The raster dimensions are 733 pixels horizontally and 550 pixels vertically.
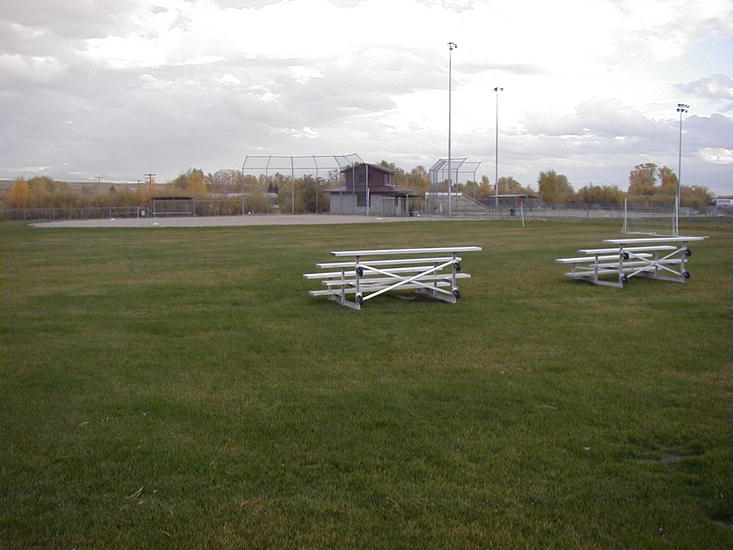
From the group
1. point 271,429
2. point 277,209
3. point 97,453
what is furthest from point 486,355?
point 277,209

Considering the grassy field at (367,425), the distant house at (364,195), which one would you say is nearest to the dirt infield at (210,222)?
the distant house at (364,195)

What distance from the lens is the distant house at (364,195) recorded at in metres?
67.8

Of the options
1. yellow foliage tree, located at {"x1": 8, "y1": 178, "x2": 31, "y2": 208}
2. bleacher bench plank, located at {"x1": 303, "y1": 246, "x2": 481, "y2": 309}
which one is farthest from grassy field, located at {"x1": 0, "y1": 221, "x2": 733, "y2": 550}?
yellow foliage tree, located at {"x1": 8, "y1": 178, "x2": 31, "y2": 208}

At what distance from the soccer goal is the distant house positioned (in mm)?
26767

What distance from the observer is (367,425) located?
585cm

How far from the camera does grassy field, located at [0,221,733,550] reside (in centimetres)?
416

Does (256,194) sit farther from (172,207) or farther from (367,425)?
(367,425)

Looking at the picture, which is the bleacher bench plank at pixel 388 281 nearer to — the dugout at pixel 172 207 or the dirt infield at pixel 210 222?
the dirt infield at pixel 210 222

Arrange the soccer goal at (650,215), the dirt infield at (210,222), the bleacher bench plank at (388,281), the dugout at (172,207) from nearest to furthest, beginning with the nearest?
the bleacher bench plank at (388,281) < the soccer goal at (650,215) < the dirt infield at (210,222) < the dugout at (172,207)

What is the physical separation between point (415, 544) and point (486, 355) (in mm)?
4608

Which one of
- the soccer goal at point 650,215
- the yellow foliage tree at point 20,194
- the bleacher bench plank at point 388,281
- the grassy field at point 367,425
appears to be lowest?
the grassy field at point 367,425

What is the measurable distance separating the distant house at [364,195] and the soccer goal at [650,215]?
26.8m

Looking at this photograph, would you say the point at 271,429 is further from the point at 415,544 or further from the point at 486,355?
the point at 486,355

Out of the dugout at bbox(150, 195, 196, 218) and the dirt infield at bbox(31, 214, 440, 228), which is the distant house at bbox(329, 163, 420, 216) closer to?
the dugout at bbox(150, 195, 196, 218)
